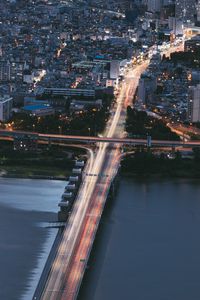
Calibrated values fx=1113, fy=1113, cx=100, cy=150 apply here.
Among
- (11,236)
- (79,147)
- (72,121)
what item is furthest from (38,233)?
(72,121)

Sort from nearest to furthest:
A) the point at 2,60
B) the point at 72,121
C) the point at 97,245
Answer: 1. the point at 97,245
2. the point at 72,121
3. the point at 2,60

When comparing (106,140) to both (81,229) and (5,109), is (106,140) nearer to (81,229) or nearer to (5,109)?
(5,109)

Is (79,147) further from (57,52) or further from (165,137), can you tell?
(57,52)

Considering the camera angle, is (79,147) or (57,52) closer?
(79,147)

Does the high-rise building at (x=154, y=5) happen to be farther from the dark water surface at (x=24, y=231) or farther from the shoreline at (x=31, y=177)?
the dark water surface at (x=24, y=231)

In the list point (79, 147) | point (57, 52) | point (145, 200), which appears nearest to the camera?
point (145, 200)

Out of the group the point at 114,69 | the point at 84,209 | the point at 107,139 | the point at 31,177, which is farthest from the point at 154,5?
the point at 84,209

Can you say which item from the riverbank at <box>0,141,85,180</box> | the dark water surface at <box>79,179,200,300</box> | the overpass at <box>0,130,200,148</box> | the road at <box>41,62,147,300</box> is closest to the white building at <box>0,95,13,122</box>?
the overpass at <box>0,130,200,148</box>
